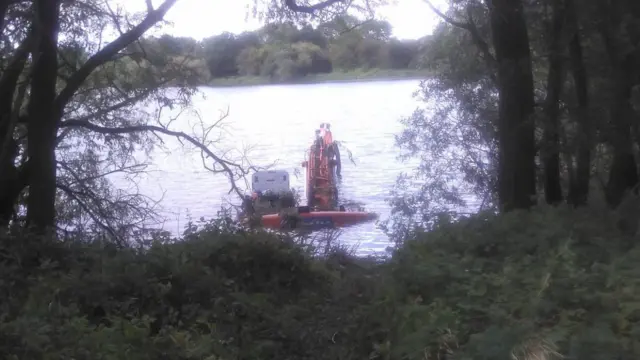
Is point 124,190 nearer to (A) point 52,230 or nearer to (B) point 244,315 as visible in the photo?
(A) point 52,230

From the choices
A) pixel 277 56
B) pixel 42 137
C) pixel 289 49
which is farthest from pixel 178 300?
pixel 277 56

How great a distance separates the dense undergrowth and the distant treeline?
14.7ft

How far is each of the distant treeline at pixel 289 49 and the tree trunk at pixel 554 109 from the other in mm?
2734

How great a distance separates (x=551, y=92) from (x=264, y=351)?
759 centimetres

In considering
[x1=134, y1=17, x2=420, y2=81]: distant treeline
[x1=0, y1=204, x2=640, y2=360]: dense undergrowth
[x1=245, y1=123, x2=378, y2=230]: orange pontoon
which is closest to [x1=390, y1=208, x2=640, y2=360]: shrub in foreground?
[x1=0, y1=204, x2=640, y2=360]: dense undergrowth

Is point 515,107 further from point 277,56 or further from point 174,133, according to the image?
point 277,56

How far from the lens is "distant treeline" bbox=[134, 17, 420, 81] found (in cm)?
1386

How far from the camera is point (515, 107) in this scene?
11.9m

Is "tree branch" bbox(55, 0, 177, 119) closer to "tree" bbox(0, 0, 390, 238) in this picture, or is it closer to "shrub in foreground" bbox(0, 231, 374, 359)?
"tree" bbox(0, 0, 390, 238)

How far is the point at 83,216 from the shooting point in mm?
15070

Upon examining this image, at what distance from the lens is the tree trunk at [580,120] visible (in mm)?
11875

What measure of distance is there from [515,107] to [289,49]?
4927 mm

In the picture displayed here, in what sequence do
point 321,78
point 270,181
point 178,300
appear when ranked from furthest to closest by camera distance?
point 321,78 → point 270,181 → point 178,300

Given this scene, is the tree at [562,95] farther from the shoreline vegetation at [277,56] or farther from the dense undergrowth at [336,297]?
the dense undergrowth at [336,297]
